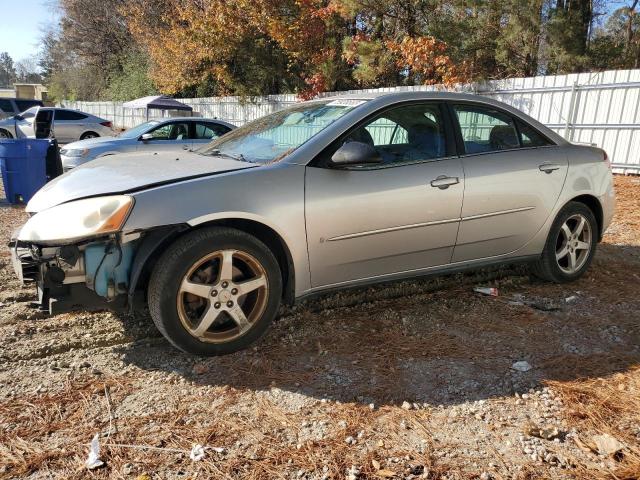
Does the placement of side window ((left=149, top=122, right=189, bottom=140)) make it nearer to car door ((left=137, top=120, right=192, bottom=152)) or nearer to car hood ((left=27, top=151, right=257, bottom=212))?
car door ((left=137, top=120, right=192, bottom=152))

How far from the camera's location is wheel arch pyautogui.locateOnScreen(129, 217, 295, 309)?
2951mm

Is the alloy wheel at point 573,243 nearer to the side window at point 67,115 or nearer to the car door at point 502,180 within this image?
the car door at point 502,180

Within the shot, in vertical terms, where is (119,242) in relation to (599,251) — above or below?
above

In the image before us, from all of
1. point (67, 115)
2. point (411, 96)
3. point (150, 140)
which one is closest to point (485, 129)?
point (411, 96)

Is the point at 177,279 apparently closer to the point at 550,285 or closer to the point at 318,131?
the point at 318,131

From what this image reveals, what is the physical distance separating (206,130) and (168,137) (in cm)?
82

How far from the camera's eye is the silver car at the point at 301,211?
9.64 ft

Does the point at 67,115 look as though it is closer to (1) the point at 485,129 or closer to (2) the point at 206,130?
(2) the point at 206,130

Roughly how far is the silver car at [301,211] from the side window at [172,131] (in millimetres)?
6849

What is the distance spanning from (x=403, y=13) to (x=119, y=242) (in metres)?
15.8

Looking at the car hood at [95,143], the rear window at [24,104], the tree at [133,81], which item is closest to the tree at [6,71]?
the tree at [133,81]

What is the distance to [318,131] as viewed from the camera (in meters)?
3.54

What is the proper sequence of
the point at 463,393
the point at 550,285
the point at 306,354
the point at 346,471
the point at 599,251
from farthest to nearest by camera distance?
the point at 599,251 → the point at 550,285 → the point at 306,354 → the point at 463,393 → the point at 346,471

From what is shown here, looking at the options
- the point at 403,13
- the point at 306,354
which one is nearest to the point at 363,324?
the point at 306,354
